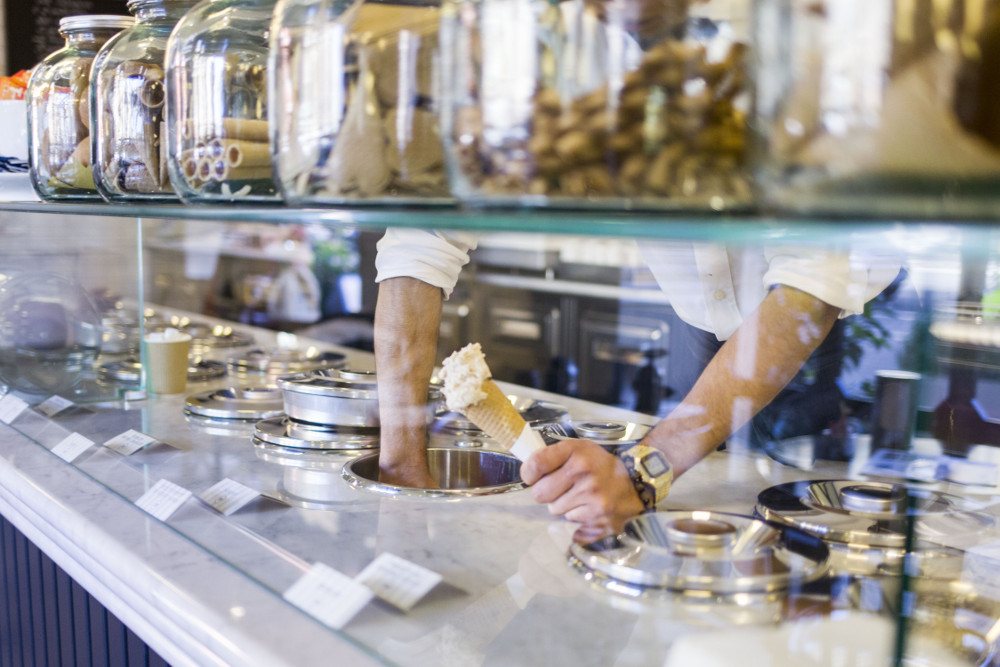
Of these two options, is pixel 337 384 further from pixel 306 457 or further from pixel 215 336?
pixel 215 336

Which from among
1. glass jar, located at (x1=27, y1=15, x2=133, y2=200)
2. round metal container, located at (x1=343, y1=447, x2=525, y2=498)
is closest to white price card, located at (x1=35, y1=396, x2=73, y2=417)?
glass jar, located at (x1=27, y1=15, x2=133, y2=200)

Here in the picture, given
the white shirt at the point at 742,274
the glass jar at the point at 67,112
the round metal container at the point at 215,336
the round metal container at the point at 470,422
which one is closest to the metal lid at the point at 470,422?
the round metal container at the point at 470,422

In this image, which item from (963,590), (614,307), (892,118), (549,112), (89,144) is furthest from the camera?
(614,307)

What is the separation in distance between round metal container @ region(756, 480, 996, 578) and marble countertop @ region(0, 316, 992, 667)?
2cm

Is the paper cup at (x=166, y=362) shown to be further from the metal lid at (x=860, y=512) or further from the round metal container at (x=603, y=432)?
the metal lid at (x=860, y=512)

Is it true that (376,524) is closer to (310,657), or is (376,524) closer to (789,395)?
(310,657)

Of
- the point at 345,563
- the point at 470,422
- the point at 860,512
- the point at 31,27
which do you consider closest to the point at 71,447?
the point at 470,422

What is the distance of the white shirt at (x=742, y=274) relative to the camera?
59 centimetres

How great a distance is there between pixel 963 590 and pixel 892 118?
44cm

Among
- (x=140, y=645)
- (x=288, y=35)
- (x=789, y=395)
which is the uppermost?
(x=288, y=35)

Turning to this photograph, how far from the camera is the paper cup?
1.86 m

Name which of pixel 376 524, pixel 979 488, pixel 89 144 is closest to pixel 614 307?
pixel 89 144

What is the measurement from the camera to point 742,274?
2.73ft

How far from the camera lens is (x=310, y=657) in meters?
0.77
